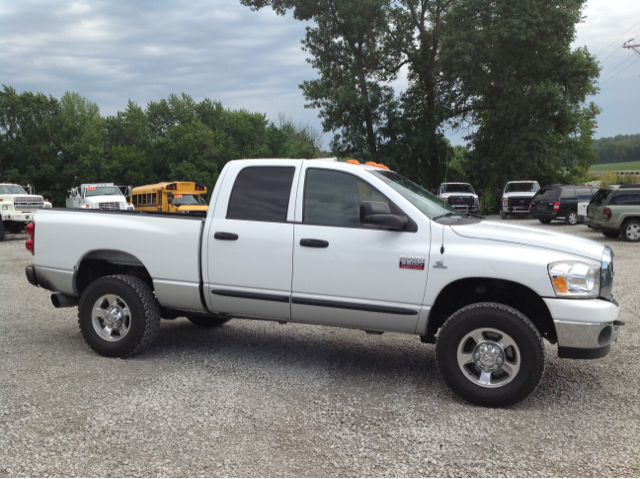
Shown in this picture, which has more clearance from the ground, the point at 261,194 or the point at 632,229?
the point at 261,194

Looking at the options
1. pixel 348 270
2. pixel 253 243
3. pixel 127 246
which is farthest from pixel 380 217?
pixel 127 246

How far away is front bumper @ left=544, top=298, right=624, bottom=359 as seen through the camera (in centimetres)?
425

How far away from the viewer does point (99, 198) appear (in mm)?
26797

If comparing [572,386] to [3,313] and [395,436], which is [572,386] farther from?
[3,313]

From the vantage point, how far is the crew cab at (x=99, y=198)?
2664 cm

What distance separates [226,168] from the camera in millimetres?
5516

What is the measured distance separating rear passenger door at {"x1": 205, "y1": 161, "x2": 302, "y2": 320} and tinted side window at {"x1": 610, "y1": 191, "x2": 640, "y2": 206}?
1491 centimetres

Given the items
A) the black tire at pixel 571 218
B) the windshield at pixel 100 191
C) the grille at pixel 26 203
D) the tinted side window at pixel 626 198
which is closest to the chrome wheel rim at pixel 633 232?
the tinted side window at pixel 626 198

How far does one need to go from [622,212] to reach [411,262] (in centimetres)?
1487

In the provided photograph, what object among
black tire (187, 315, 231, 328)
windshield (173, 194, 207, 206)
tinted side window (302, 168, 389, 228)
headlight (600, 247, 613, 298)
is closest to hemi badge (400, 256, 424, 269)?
tinted side window (302, 168, 389, 228)

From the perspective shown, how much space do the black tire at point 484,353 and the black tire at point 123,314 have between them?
2728 mm

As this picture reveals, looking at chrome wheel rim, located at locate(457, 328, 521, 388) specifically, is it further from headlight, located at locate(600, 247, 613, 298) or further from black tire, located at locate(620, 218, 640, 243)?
black tire, located at locate(620, 218, 640, 243)

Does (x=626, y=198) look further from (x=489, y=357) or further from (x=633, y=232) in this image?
(x=489, y=357)

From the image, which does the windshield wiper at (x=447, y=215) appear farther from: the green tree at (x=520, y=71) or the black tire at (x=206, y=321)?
the green tree at (x=520, y=71)
